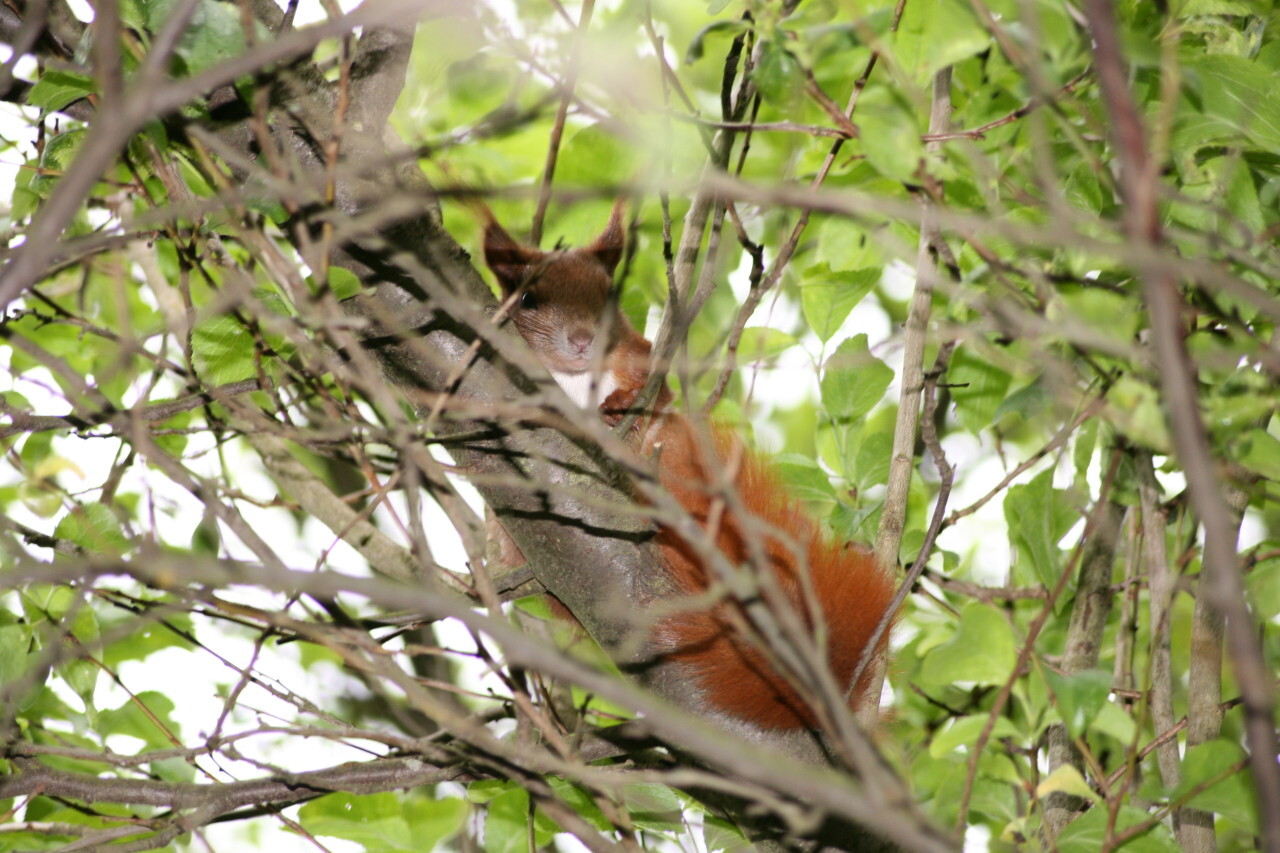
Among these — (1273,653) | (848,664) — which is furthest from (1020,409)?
(1273,653)

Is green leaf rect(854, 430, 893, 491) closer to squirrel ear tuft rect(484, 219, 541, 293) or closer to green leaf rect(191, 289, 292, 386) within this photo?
green leaf rect(191, 289, 292, 386)

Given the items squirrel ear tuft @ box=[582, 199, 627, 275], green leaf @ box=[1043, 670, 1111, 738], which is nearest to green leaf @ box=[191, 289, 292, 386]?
green leaf @ box=[1043, 670, 1111, 738]

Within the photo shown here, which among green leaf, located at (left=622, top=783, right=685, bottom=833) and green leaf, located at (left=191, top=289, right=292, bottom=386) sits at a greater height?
green leaf, located at (left=191, top=289, right=292, bottom=386)

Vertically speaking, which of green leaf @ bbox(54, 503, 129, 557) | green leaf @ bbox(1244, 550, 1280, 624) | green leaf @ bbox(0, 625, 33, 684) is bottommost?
green leaf @ bbox(1244, 550, 1280, 624)

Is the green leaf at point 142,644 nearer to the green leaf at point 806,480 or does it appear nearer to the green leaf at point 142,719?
the green leaf at point 142,719

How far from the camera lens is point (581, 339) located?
2.54 meters

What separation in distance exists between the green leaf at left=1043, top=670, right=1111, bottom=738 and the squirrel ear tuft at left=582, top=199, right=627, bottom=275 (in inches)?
75.8

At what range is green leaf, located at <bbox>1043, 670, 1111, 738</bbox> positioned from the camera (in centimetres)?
90

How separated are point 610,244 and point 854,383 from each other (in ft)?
4.28

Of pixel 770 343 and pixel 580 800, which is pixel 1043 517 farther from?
pixel 580 800

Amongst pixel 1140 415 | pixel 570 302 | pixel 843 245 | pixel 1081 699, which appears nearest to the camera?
pixel 1140 415

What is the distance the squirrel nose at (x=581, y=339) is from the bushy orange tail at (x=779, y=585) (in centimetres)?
96

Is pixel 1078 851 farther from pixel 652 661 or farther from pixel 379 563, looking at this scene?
pixel 379 563

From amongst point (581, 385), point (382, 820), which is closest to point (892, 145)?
point (382, 820)
